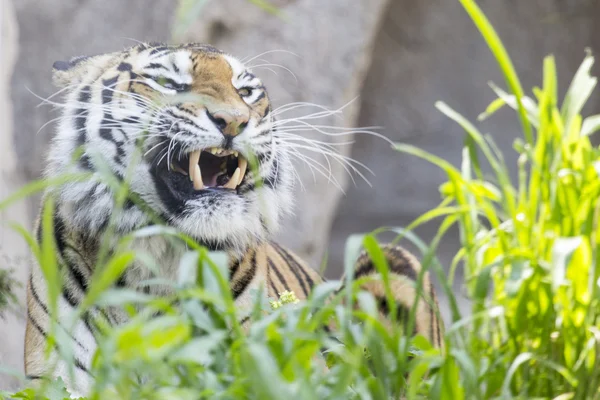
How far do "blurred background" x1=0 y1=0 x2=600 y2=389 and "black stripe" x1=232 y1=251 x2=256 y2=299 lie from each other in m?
0.18

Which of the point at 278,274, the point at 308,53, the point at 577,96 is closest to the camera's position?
the point at 577,96

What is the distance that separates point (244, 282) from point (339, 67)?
1496mm

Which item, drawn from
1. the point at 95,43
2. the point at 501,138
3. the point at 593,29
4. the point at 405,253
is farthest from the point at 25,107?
the point at 593,29

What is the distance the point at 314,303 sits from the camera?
1.16 metres

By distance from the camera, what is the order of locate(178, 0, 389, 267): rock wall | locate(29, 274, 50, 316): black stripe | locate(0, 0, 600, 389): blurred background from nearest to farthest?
locate(29, 274, 50, 316): black stripe
locate(0, 0, 600, 389): blurred background
locate(178, 0, 389, 267): rock wall

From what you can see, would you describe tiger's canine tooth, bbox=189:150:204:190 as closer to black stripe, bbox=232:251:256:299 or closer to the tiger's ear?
black stripe, bbox=232:251:256:299

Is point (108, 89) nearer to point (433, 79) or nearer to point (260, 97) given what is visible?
point (260, 97)

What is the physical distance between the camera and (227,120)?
1760 millimetres

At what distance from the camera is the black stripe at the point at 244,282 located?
1.85m

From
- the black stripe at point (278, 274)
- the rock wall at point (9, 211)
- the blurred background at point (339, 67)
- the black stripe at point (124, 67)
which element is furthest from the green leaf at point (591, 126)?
the rock wall at point (9, 211)

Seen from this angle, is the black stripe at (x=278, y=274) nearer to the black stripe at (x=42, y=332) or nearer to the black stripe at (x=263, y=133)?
the black stripe at (x=263, y=133)

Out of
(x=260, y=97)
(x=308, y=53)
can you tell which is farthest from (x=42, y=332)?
(x=308, y=53)

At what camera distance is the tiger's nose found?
69.3 inches

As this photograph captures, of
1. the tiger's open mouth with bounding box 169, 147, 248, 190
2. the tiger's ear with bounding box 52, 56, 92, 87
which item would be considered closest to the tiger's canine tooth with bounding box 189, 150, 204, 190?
the tiger's open mouth with bounding box 169, 147, 248, 190
